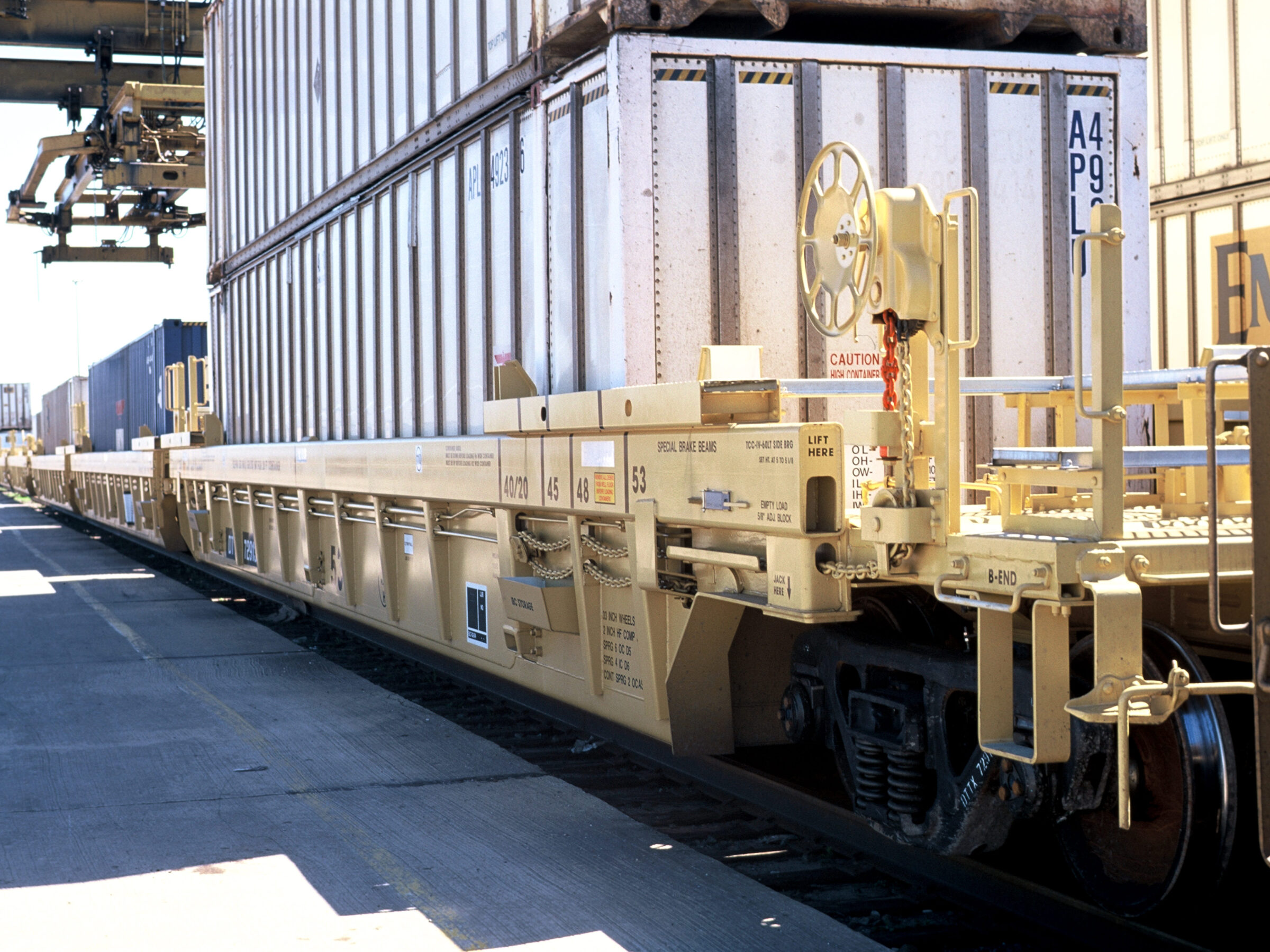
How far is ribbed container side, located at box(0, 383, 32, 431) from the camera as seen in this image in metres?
64.2

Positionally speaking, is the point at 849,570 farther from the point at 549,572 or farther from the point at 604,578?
the point at 549,572

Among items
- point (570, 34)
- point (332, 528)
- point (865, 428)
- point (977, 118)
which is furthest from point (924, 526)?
point (332, 528)

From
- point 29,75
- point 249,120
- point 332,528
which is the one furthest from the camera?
point 29,75

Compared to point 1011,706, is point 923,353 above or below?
above

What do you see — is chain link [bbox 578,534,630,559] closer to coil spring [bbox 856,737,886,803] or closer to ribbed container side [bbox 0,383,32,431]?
coil spring [bbox 856,737,886,803]

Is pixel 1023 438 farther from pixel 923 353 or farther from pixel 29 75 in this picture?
pixel 29 75

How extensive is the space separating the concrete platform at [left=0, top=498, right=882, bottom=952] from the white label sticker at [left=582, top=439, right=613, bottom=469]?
138 centimetres

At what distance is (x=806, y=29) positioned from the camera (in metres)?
6.12

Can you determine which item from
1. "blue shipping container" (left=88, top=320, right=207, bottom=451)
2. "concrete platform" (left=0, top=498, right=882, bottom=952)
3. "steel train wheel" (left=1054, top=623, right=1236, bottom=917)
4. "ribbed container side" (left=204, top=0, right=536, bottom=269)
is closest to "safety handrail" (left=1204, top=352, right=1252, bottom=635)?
"steel train wheel" (left=1054, top=623, right=1236, bottom=917)

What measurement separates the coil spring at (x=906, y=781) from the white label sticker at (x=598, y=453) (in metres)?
1.88

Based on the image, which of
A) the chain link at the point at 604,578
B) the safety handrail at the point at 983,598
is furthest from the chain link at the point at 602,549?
the safety handrail at the point at 983,598

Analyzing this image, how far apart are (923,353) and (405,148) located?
17.2ft

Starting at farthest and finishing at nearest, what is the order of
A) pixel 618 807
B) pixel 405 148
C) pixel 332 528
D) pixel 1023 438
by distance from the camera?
pixel 332 528
pixel 405 148
pixel 618 807
pixel 1023 438

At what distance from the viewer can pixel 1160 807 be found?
3779 mm
